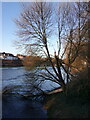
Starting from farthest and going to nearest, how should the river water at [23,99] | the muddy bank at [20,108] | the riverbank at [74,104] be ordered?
the river water at [23,99] < the muddy bank at [20,108] < the riverbank at [74,104]

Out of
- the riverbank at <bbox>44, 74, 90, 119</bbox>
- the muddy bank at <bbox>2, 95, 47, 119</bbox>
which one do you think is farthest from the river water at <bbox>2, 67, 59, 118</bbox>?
the riverbank at <bbox>44, 74, 90, 119</bbox>

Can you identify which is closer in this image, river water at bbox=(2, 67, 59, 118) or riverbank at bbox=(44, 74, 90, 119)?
riverbank at bbox=(44, 74, 90, 119)

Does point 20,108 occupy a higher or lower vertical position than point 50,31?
lower

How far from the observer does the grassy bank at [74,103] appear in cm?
376

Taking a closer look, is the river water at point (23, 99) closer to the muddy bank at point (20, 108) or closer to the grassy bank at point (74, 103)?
the muddy bank at point (20, 108)

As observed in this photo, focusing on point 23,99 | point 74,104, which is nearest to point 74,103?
point 74,104

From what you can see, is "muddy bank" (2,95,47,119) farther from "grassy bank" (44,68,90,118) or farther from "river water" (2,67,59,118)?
"grassy bank" (44,68,90,118)

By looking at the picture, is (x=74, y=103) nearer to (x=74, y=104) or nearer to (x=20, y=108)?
(x=74, y=104)

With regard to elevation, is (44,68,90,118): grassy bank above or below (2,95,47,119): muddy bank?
above

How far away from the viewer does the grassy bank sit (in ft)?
12.3

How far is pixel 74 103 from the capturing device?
4.21 meters

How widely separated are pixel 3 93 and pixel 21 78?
1.02 metres

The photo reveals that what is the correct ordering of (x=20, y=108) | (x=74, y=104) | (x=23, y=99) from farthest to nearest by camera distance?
(x=23, y=99) → (x=20, y=108) → (x=74, y=104)

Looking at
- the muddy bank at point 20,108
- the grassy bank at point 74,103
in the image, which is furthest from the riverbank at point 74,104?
the muddy bank at point 20,108
